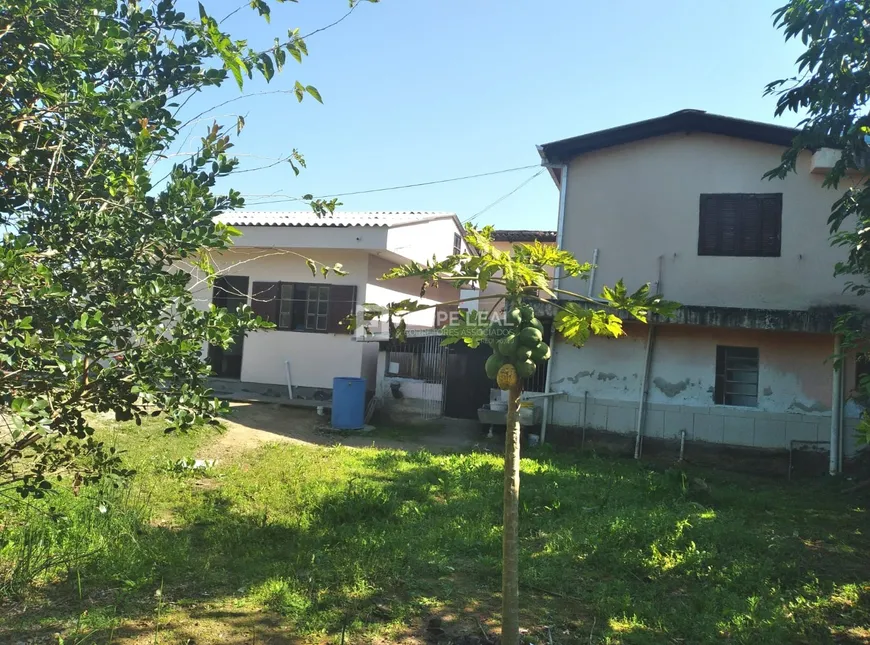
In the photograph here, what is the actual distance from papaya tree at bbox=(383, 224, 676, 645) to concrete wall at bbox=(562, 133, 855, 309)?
7985 mm

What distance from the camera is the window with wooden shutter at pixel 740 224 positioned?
33.7 feet

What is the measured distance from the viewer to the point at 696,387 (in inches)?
406

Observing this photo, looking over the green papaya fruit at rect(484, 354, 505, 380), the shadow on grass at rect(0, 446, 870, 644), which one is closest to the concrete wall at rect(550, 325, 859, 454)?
the shadow on grass at rect(0, 446, 870, 644)

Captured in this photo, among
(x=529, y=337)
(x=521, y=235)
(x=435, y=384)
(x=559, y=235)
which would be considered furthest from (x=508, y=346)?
(x=521, y=235)

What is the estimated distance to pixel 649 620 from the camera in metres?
4.00

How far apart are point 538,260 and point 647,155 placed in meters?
8.83

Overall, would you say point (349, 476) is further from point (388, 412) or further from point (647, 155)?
point (647, 155)

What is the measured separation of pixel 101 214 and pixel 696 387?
31.9ft

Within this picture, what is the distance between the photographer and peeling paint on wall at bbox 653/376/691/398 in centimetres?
1038

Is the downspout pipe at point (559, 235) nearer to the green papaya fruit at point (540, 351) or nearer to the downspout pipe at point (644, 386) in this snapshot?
the downspout pipe at point (644, 386)

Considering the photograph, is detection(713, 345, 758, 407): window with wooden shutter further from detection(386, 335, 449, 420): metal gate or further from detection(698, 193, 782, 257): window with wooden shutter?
detection(386, 335, 449, 420): metal gate

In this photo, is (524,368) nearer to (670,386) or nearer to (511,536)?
(511,536)

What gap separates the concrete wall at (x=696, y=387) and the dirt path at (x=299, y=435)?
2.18 metres

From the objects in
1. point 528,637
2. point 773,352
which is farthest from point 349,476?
point 773,352
